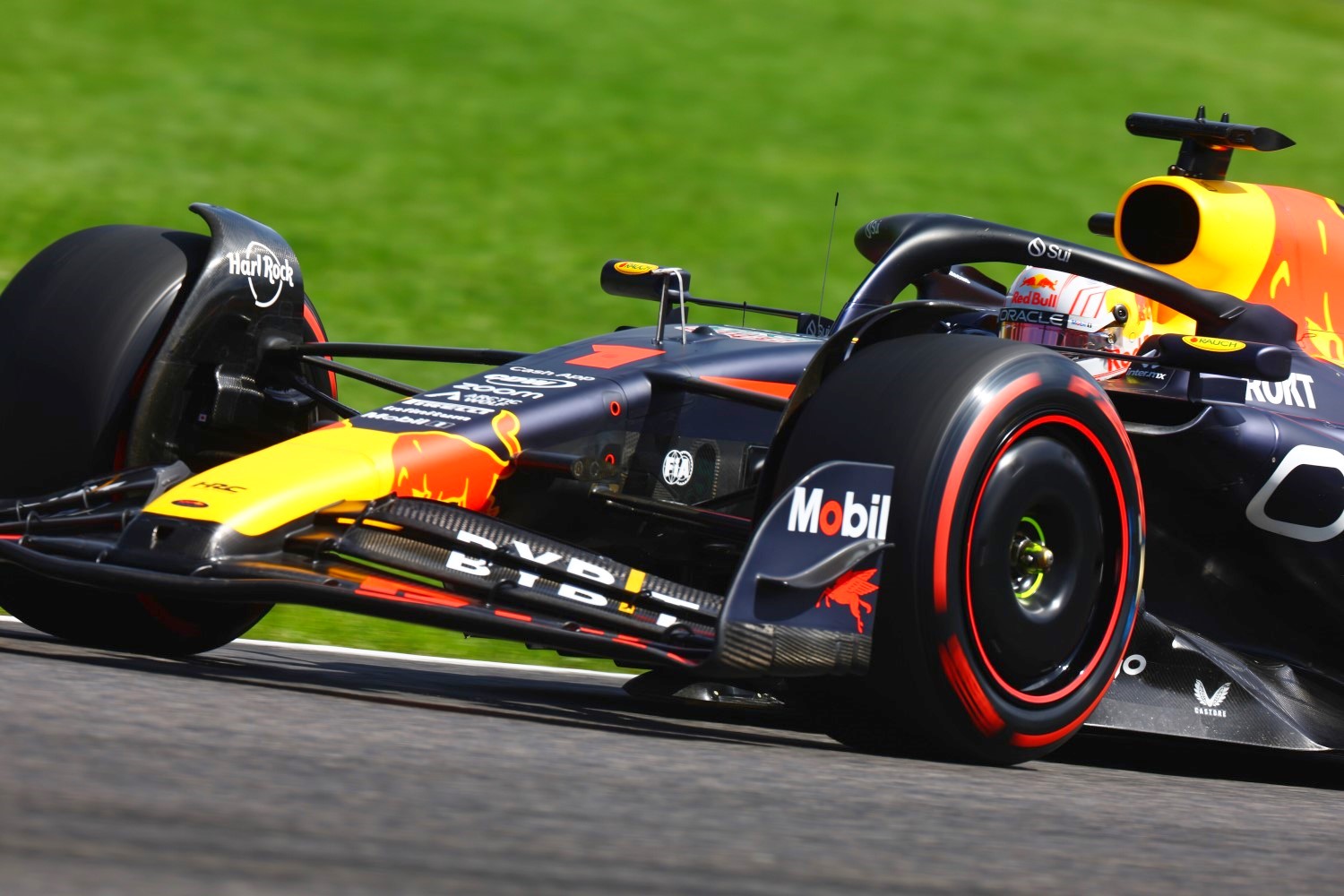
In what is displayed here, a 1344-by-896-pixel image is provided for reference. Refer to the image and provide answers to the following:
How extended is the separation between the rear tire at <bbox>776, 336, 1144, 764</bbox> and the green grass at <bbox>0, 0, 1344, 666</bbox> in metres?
7.31

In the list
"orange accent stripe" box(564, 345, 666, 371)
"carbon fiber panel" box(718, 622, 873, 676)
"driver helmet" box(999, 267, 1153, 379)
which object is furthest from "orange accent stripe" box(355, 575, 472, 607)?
"driver helmet" box(999, 267, 1153, 379)

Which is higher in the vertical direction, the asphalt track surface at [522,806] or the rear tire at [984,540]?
the rear tire at [984,540]

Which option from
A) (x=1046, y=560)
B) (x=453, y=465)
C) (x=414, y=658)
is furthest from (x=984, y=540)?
(x=414, y=658)

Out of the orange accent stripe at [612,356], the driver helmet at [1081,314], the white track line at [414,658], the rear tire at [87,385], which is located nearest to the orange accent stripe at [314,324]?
the rear tire at [87,385]

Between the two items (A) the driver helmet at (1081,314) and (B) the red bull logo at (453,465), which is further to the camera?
(A) the driver helmet at (1081,314)

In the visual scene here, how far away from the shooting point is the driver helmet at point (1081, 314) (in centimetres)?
525

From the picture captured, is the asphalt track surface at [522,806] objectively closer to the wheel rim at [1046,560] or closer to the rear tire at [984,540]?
the rear tire at [984,540]

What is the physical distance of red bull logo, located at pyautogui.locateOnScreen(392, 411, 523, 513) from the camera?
415cm

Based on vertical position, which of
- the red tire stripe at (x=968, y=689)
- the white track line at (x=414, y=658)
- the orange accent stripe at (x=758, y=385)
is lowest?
the white track line at (x=414, y=658)

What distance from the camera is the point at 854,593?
3840 mm

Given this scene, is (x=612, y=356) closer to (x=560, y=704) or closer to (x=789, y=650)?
(x=560, y=704)

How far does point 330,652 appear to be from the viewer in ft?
18.7

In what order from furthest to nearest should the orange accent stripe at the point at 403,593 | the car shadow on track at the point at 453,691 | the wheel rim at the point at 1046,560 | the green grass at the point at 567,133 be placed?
the green grass at the point at 567,133 → the car shadow on track at the point at 453,691 → the wheel rim at the point at 1046,560 → the orange accent stripe at the point at 403,593

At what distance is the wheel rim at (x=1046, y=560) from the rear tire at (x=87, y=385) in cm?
203
